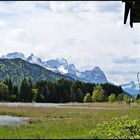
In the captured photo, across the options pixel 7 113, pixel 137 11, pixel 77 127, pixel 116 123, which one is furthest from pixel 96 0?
pixel 7 113

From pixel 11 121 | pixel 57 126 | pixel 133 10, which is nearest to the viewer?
pixel 133 10

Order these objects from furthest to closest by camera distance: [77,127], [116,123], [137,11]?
[77,127]
[116,123]
[137,11]

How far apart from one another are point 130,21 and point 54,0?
5.57 meters

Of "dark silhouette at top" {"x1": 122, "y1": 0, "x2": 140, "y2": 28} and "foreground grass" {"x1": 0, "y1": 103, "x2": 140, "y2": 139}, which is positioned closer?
Result: "dark silhouette at top" {"x1": 122, "y1": 0, "x2": 140, "y2": 28}

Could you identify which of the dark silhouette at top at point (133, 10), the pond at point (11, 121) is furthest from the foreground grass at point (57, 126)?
the dark silhouette at top at point (133, 10)

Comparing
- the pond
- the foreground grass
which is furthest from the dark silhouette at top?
the pond

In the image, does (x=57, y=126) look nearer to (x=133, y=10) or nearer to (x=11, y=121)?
(x=11, y=121)

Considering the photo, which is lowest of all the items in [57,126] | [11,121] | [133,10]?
[11,121]

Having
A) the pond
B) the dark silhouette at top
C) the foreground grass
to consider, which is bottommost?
the pond

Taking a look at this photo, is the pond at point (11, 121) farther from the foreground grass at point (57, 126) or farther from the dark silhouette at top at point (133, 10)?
the dark silhouette at top at point (133, 10)

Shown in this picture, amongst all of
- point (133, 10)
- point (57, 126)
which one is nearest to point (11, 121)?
point (57, 126)

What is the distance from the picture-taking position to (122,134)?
20.9 meters

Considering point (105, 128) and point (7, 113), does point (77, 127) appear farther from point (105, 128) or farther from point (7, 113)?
point (7, 113)

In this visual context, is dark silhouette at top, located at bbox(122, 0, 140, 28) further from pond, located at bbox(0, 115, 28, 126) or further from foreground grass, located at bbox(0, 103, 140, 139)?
pond, located at bbox(0, 115, 28, 126)
